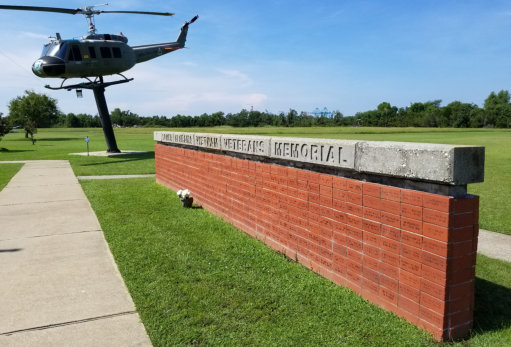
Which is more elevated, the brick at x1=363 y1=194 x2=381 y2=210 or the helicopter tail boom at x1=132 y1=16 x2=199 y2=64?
the helicopter tail boom at x1=132 y1=16 x2=199 y2=64

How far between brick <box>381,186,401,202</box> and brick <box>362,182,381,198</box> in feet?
0.19

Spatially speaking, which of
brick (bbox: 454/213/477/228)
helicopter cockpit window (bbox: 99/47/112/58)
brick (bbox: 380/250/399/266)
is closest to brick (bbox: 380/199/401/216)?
brick (bbox: 380/250/399/266)

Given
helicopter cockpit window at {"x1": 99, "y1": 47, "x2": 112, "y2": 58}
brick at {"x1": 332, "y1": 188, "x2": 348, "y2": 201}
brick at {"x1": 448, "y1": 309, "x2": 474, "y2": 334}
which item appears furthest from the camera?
helicopter cockpit window at {"x1": 99, "y1": 47, "x2": 112, "y2": 58}

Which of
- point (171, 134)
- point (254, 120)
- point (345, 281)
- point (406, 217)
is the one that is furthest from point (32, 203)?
point (254, 120)

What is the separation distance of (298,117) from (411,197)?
117 m

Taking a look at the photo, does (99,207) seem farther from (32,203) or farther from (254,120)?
(254,120)

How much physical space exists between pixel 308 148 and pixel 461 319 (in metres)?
2.20

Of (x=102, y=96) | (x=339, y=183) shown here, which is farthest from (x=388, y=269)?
(x=102, y=96)

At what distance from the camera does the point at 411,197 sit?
3.15 meters

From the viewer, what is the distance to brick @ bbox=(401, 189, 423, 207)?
121 inches

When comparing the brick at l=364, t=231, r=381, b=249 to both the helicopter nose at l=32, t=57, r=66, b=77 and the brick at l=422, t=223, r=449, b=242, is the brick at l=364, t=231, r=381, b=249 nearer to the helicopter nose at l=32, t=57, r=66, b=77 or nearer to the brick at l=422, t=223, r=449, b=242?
the brick at l=422, t=223, r=449, b=242

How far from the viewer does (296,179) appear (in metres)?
4.71

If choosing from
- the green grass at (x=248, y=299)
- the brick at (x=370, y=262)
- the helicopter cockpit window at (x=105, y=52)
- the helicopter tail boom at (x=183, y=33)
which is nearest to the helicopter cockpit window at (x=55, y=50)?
the helicopter cockpit window at (x=105, y=52)

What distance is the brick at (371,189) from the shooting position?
3.48 meters
